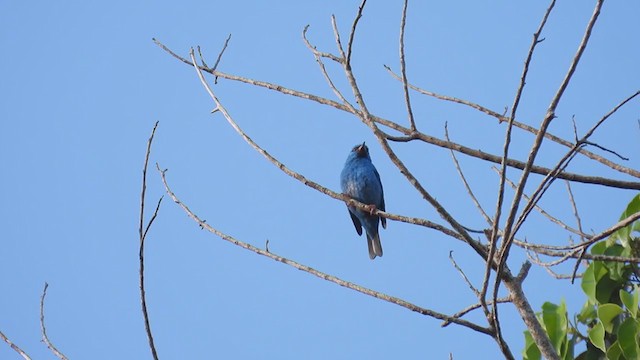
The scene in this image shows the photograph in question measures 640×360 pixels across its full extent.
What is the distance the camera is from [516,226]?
8.10 feet

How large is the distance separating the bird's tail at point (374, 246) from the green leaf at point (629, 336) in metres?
5.73

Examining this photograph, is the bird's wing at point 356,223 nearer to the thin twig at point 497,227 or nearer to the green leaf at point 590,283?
the green leaf at point 590,283

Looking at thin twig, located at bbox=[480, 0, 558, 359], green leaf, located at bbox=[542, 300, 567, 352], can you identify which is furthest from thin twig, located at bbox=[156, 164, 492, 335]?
green leaf, located at bbox=[542, 300, 567, 352]

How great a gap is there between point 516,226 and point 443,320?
40cm

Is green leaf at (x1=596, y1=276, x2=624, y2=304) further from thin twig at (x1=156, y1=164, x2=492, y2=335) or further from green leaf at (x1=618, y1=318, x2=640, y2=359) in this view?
thin twig at (x1=156, y1=164, x2=492, y2=335)

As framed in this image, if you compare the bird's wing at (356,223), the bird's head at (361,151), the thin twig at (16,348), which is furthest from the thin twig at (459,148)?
the bird's head at (361,151)

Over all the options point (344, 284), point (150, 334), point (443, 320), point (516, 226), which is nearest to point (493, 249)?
point (516, 226)

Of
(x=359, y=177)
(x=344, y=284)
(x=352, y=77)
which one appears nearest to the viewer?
(x=344, y=284)

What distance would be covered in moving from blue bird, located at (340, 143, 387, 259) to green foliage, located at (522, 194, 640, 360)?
15.7 ft

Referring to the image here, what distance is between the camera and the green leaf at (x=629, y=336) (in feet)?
10.8

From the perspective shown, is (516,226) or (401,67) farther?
(401,67)

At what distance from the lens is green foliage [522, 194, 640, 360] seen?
335 cm

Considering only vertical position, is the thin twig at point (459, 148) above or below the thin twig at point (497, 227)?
above

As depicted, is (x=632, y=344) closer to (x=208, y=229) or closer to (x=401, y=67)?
(x=401, y=67)
